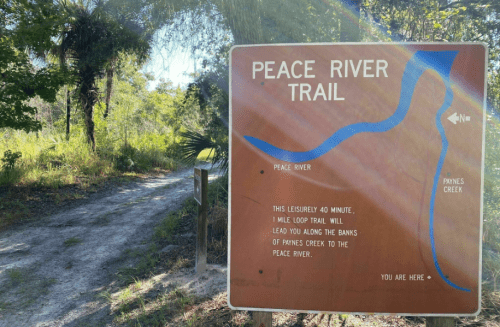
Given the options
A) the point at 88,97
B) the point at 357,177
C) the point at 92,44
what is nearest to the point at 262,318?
the point at 357,177

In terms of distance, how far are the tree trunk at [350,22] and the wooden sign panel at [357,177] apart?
12.6ft

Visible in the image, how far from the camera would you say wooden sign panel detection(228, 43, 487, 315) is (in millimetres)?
1762

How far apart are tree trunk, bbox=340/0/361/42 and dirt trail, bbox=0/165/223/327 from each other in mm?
4843

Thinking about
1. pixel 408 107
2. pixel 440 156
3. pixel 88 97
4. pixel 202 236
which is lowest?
pixel 202 236

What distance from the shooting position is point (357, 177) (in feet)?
5.89

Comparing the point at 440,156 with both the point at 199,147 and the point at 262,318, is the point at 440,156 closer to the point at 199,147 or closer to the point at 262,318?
the point at 262,318

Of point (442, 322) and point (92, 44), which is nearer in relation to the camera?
point (442, 322)

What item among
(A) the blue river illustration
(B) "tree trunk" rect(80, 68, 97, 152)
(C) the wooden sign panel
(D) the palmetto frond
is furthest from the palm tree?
(A) the blue river illustration

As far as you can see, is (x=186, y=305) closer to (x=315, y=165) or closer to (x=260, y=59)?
(x=315, y=165)

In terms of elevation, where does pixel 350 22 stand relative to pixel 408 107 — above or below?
above

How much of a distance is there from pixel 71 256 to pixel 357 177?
5.22 metres

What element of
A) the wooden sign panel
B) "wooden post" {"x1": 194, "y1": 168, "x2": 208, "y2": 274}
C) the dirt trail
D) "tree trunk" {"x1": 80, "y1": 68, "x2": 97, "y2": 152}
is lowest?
the dirt trail

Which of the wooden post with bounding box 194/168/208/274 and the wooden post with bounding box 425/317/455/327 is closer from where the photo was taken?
the wooden post with bounding box 425/317/455/327

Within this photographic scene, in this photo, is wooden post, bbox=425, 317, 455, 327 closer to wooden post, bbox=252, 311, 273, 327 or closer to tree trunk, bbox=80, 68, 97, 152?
wooden post, bbox=252, 311, 273, 327
